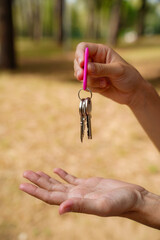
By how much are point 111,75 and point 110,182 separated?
848 millimetres

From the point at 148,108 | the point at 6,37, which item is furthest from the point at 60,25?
the point at 148,108

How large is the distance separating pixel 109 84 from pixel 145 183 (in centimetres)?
204

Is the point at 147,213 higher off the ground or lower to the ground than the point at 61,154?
higher

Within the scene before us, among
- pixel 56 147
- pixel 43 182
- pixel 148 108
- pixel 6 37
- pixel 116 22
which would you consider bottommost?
pixel 56 147

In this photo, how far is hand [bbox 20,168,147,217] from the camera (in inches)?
66.7

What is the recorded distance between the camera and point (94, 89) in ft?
8.29

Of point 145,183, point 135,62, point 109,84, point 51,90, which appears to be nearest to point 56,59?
point 135,62

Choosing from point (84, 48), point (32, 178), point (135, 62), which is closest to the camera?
point (32, 178)

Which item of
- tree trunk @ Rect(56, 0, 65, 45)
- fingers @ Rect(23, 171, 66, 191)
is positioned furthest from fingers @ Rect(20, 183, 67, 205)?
tree trunk @ Rect(56, 0, 65, 45)

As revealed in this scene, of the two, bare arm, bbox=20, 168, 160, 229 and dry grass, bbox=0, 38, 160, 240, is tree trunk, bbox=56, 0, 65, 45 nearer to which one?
dry grass, bbox=0, 38, 160, 240

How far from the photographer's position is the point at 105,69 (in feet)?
7.12

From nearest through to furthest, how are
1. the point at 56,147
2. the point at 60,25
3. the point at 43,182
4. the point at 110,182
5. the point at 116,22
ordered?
1. the point at 43,182
2. the point at 110,182
3. the point at 56,147
4. the point at 116,22
5. the point at 60,25

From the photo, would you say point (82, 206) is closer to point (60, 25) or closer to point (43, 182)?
point (43, 182)

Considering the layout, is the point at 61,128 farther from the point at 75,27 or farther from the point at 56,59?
the point at 75,27
